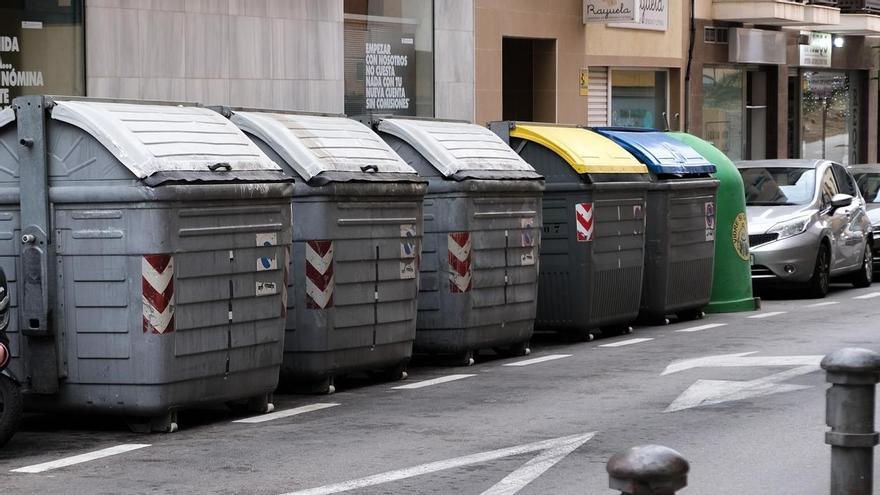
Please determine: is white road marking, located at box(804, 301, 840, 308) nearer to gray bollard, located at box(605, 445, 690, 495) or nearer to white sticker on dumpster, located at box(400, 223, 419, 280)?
white sticker on dumpster, located at box(400, 223, 419, 280)

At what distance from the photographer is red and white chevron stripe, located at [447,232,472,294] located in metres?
13.3

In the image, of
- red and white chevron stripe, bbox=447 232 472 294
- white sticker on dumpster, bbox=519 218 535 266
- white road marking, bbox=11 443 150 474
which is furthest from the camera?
white sticker on dumpster, bbox=519 218 535 266

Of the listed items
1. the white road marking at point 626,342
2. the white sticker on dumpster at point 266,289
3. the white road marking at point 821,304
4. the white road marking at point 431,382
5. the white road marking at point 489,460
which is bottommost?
the white road marking at point 821,304

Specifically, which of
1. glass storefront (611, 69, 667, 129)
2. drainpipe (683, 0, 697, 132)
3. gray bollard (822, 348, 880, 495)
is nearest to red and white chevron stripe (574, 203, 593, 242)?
gray bollard (822, 348, 880, 495)

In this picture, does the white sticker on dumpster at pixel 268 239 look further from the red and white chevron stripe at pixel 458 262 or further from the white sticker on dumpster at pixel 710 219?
the white sticker on dumpster at pixel 710 219

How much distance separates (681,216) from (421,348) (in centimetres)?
466

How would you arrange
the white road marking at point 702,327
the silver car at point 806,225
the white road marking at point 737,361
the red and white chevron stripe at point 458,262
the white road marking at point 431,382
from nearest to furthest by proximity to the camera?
1. the white road marking at point 431,382
2. the white road marking at point 737,361
3. the red and white chevron stripe at point 458,262
4. the white road marking at point 702,327
5. the silver car at point 806,225

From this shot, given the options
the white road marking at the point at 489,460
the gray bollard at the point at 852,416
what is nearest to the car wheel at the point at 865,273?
the white road marking at the point at 489,460

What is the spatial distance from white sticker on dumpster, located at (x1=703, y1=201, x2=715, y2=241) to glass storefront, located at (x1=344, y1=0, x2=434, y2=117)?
5545 mm

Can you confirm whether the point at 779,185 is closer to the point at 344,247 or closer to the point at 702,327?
the point at 702,327

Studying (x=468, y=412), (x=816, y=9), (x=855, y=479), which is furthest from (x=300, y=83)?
(x=816, y=9)

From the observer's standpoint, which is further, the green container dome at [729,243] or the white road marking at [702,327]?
the green container dome at [729,243]

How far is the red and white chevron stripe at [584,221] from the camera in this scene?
50.1 feet

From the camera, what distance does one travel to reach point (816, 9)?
37250mm
